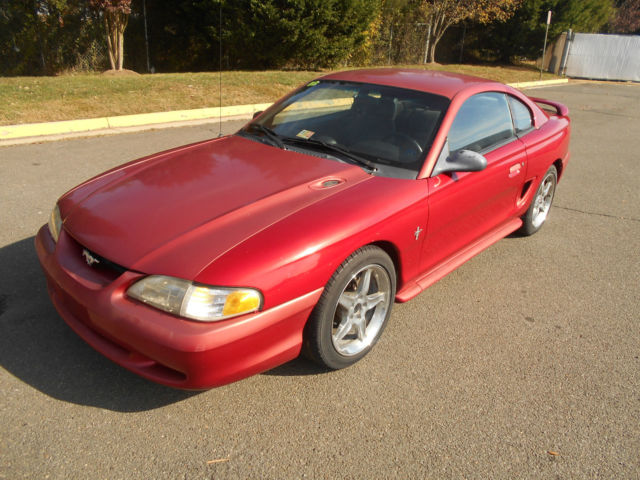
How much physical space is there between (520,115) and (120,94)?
809cm

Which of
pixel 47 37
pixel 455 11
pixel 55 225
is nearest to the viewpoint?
pixel 55 225

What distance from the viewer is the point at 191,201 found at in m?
2.84

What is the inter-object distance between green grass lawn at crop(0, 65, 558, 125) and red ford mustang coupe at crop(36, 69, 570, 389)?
20.0 ft

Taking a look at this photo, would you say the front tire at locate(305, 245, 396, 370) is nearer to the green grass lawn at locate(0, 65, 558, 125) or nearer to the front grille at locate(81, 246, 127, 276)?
the front grille at locate(81, 246, 127, 276)

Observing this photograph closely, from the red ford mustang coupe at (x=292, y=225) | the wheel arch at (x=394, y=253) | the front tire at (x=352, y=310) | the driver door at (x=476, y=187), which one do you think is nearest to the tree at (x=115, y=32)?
the red ford mustang coupe at (x=292, y=225)

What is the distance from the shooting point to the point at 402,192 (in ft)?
9.95

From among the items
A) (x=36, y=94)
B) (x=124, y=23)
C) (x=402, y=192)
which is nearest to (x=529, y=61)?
(x=124, y=23)

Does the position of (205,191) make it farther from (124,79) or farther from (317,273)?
(124,79)

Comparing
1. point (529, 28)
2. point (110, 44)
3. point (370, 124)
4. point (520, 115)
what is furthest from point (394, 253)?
point (529, 28)

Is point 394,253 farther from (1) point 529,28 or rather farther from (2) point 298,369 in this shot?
(1) point 529,28

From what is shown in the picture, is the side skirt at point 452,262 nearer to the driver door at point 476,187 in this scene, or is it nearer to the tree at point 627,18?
the driver door at point 476,187

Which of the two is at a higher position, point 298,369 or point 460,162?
point 460,162

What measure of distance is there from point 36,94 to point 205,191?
26.7ft

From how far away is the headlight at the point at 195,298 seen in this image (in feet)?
7.45
